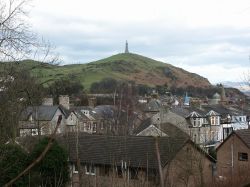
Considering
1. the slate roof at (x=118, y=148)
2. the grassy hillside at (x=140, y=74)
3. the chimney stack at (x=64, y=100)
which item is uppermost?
the grassy hillside at (x=140, y=74)

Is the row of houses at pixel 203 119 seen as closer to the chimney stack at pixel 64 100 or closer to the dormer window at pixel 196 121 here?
the dormer window at pixel 196 121

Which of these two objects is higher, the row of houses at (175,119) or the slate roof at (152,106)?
the slate roof at (152,106)

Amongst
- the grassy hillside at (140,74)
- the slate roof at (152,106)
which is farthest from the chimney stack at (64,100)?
the grassy hillside at (140,74)

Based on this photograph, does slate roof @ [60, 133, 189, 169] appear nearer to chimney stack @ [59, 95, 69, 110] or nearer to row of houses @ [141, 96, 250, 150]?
row of houses @ [141, 96, 250, 150]

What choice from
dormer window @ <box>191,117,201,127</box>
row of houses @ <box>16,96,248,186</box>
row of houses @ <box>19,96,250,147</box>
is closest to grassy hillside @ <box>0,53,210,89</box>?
row of houses @ <box>19,96,250,147</box>

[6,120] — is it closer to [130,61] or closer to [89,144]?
[89,144]

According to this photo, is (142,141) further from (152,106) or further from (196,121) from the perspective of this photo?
(152,106)

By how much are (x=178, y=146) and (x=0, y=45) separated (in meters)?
14.4

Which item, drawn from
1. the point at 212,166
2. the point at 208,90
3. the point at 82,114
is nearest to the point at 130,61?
the point at 208,90

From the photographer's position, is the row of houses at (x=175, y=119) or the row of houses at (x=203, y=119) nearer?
the row of houses at (x=175, y=119)

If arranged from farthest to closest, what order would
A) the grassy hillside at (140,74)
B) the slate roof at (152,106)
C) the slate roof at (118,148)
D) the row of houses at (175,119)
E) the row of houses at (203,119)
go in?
the grassy hillside at (140,74) → the slate roof at (152,106) → the row of houses at (203,119) → the row of houses at (175,119) → the slate roof at (118,148)

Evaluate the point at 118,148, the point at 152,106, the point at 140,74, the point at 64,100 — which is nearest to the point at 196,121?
the point at 152,106

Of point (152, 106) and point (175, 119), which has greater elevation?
point (152, 106)

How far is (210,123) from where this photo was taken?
51.0m
